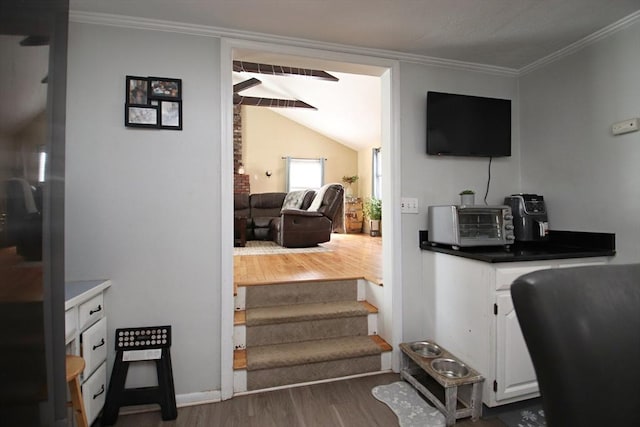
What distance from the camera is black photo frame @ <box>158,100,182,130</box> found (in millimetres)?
1826

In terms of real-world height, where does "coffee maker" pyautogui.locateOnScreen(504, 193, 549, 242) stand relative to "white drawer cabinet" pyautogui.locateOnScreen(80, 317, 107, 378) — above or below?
above

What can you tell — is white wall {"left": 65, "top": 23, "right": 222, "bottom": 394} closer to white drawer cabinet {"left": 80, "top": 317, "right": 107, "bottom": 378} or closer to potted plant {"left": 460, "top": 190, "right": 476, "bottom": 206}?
white drawer cabinet {"left": 80, "top": 317, "right": 107, "bottom": 378}

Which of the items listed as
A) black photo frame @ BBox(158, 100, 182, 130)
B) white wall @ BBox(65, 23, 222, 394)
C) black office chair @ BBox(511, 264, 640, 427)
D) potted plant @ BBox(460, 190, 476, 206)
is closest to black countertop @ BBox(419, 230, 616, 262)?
potted plant @ BBox(460, 190, 476, 206)

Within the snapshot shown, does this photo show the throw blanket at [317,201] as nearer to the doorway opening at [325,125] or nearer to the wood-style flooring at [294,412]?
the doorway opening at [325,125]

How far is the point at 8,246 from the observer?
0.44m

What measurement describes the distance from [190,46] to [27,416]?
197 centimetres

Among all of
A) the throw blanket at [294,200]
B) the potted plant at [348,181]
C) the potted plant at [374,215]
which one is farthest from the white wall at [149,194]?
the potted plant at [348,181]

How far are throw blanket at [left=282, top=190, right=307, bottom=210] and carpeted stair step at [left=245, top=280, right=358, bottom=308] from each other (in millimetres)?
3313

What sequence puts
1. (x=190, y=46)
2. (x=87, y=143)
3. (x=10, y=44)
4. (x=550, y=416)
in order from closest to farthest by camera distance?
(x=10, y=44), (x=550, y=416), (x=87, y=143), (x=190, y=46)

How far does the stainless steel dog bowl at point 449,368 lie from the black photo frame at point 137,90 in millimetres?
2347

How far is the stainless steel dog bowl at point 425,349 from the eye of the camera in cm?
204

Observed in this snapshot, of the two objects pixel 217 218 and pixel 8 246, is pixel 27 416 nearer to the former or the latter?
pixel 8 246

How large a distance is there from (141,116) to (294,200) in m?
4.29

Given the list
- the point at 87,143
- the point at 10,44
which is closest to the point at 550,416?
the point at 10,44
